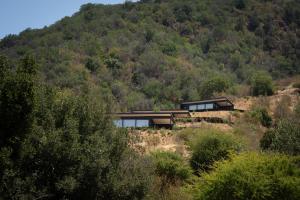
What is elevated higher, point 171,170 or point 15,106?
point 15,106

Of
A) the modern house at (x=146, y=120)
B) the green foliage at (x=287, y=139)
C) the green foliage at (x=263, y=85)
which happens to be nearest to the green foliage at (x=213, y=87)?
the green foliage at (x=263, y=85)

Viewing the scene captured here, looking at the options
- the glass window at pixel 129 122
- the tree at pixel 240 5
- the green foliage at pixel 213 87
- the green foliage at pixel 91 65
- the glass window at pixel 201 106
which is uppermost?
the tree at pixel 240 5

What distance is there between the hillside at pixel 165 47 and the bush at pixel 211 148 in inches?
1336

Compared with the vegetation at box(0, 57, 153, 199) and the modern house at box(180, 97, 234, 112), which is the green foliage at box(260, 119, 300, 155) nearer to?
the vegetation at box(0, 57, 153, 199)

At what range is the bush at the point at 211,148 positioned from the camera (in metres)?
30.7

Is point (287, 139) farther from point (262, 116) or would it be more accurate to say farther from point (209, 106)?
point (209, 106)

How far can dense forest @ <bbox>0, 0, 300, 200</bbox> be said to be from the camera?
17.2 metres

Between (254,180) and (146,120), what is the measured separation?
116 ft

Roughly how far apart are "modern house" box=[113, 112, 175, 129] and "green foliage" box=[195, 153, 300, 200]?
3231cm

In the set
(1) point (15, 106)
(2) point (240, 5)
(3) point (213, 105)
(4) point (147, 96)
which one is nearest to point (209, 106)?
(3) point (213, 105)

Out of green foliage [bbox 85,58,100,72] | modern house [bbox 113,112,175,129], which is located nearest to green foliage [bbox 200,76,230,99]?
green foliage [bbox 85,58,100,72]

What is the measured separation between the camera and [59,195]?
728 inches

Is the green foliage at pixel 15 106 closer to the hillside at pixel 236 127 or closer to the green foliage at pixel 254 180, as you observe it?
the green foliage at pixel 254 180

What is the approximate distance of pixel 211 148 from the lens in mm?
31141
